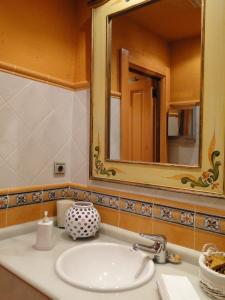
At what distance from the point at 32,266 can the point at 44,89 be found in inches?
31.6

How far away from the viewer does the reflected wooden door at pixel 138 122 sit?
3.68 feet

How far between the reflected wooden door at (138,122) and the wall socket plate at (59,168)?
14.5 inches

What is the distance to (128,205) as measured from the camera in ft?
3.80

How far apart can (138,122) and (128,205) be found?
0.37m

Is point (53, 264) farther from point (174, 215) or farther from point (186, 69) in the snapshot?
point (186, 69)

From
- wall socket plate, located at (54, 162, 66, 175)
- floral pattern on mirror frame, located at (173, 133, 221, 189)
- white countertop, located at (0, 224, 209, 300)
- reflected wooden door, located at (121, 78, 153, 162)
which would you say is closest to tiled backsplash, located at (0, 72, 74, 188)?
wall socket plate, located at (54, 162, 66, 175)

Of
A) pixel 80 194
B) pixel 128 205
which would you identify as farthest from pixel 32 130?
pixel 128 205

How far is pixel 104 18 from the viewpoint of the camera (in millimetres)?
1235

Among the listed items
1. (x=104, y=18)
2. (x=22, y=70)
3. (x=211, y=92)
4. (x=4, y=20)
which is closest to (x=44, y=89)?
(x=22, y=70)

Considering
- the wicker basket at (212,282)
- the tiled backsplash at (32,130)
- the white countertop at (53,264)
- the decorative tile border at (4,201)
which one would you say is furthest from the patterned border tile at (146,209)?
the decorative tile border at (4,201)

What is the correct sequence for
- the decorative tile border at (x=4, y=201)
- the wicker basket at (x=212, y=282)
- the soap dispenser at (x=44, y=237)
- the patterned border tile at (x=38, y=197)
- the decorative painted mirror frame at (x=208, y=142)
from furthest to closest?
the patterned border tile at (x=38, y=197), the decorative tile border at (x=4, y=201), the soap dispenser at (x=44, y=237), the decorative painted mirror frame at (x=208, y=142), the wicker basket at (x=212, y=282)

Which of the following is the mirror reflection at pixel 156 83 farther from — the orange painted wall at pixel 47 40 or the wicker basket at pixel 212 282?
the wicker basket at pixel 212 282

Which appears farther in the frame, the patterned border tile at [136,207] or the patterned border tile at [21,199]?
the patterned border tile at [21,199]

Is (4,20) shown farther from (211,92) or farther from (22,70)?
(211,92)
